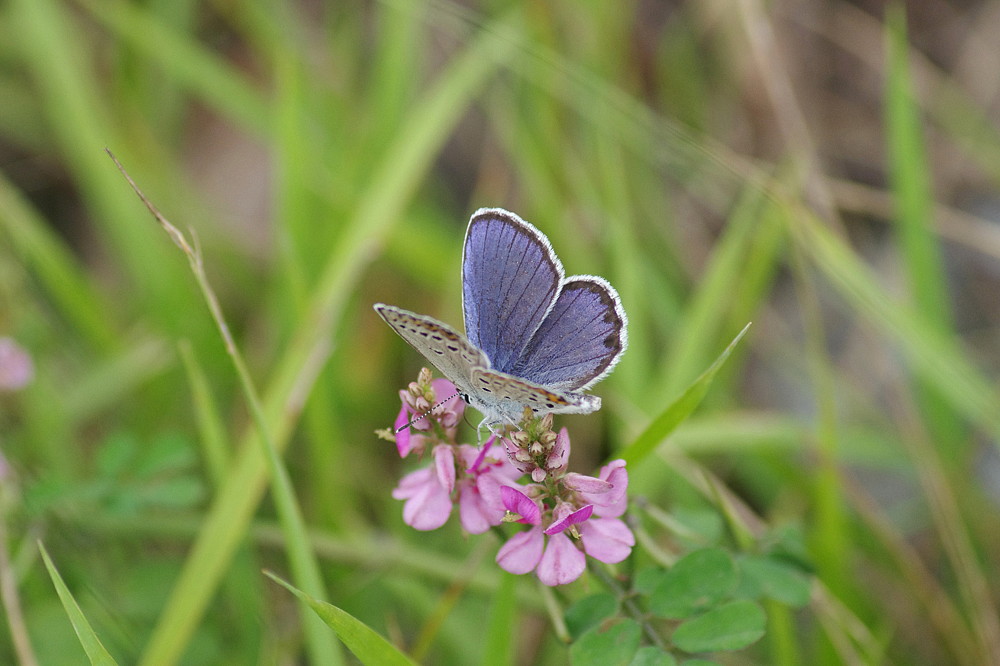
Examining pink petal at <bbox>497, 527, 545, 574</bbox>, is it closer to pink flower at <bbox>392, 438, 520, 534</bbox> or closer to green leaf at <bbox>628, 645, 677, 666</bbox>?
pink flower at <bbox>392, 438, 520, 534</bbox>

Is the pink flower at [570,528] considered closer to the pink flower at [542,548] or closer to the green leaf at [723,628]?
the pink flower at [542,548]

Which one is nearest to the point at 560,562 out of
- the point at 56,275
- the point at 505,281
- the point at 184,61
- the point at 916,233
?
the point at 505,281

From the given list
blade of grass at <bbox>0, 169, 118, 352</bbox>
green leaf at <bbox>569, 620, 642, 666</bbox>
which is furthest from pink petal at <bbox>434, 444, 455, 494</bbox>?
blade of grass at <bbox>0, 169, 118, 352</bbox>

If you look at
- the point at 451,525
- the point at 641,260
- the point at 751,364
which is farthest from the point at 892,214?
the point at 451,525

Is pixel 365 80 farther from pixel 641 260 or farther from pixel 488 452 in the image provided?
pixel 488 452

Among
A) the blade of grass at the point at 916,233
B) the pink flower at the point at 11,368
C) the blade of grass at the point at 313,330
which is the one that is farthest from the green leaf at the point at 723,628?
the pink flower at the point at 11,368

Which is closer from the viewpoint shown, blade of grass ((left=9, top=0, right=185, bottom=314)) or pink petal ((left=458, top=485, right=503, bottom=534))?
pink petal ((left=458, top=485, right=503, bottom=534))

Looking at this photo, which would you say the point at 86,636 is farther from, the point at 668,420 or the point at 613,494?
the point at 668,420
